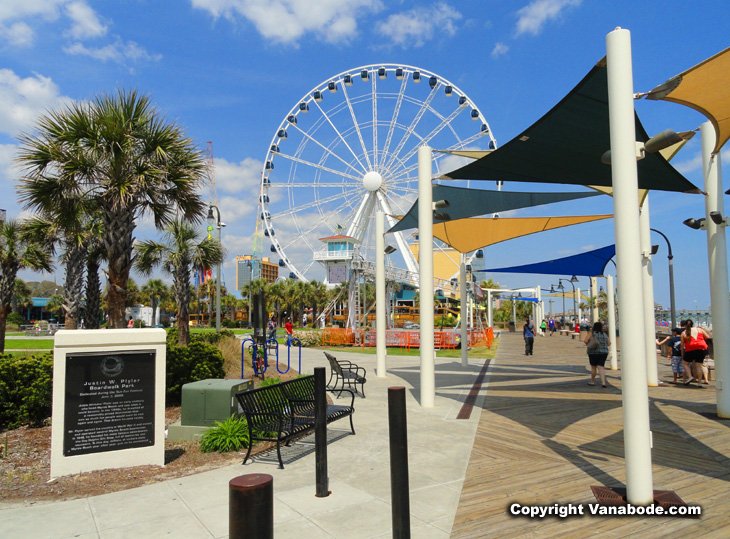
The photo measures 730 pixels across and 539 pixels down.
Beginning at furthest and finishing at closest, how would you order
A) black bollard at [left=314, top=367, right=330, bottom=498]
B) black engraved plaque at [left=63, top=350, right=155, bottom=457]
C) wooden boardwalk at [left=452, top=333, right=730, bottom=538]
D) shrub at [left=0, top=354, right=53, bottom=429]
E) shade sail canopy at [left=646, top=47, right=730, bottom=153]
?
shrub at [left=0, top=354, right=53, bottom=429], black engraved plaque at [left=63, top=350, right=155, bottom=457], shade sail canopy at [left=646, top=47, right=730, bottom=153], black bollard at [left=314, top=367, right=330, bottom=498], wooden boardwalk at [left=452, top=333, right=730, bottom=538]

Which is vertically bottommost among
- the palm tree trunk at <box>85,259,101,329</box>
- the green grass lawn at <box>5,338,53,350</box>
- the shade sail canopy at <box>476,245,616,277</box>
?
the green grass lawn at <box>5,338,53,350</box>

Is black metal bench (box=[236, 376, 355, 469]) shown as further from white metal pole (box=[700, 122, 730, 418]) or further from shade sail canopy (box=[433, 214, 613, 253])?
shade sail canopy (box=[433, 214, 613, 253])

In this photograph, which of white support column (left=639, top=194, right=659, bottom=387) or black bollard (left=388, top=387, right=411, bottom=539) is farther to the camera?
white support column (left=639, top=194, right=659, bottom=387)

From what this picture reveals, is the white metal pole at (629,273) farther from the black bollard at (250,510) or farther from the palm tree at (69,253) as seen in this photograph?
the palm tree at (69,253)

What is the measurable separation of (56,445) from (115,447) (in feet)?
1.76

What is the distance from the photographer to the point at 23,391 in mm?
6875

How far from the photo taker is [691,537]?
133 inches

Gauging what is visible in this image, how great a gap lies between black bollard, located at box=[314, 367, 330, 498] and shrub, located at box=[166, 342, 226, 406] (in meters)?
4.76

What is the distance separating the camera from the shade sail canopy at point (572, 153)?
17.7 ft

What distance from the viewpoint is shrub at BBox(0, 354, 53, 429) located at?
6.80m

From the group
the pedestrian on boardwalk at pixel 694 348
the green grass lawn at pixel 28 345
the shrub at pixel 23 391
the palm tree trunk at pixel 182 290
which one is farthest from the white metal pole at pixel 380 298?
the green grass lawn at pixel 28 345

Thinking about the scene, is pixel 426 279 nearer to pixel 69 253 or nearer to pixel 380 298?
pixel 380 298

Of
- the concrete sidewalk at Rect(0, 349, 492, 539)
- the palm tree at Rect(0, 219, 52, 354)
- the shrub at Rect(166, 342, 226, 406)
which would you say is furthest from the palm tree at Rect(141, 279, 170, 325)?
the concrete sidewalk at Rect(0, 349, 492, 539)

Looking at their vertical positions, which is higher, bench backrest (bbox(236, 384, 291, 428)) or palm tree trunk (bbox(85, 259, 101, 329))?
palm tree trunk (bbox(85, 259, 101, 329))
